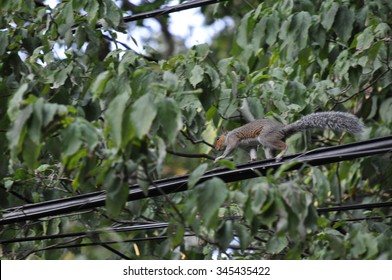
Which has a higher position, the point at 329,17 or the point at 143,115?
the point at 329,17

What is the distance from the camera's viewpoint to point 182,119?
460 cm

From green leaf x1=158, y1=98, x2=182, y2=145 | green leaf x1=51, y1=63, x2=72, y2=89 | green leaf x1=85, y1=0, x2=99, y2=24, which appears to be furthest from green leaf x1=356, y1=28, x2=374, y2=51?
green leaf x1=158, y1=98, x2=182, y2=145

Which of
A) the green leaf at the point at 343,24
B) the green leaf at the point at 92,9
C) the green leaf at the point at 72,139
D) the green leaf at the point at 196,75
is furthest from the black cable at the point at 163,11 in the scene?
the green leaf at the point at 72,139

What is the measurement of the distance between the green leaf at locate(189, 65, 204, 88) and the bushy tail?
2.58ft

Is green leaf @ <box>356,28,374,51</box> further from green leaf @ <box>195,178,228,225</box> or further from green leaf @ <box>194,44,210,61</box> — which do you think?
green leaf @ <box>195,178,228,225</box>

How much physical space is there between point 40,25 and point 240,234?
2512 millimetres

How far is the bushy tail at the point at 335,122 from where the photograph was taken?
4.69m

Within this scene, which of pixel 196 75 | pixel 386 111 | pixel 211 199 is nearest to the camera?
pixel 211 199

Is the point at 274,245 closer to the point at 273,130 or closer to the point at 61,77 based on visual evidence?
the point at 273,130

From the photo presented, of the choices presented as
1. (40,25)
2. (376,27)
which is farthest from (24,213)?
(376,27)

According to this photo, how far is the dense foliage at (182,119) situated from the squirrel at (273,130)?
95 mm

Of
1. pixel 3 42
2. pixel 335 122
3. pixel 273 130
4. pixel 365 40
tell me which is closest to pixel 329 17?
pixel 365 40

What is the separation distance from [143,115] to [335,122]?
199cm
